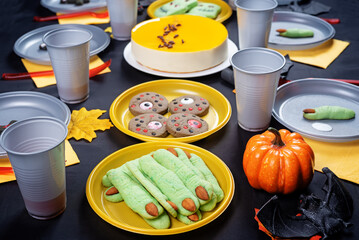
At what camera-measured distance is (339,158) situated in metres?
1.06

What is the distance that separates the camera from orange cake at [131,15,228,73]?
1427 millimetres

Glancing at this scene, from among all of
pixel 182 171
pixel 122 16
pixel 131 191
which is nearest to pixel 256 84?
pixel 182 171

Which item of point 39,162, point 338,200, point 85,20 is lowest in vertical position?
point 85,20

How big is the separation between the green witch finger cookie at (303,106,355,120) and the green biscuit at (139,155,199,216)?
533 mm

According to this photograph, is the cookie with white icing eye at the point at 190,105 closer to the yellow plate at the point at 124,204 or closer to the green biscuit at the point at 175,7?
the yellow plate at the point at 124,204

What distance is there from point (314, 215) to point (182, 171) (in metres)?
0.30

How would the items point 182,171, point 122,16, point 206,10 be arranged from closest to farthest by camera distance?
1. point 182,171
2. point 122,16
3. point 206,10

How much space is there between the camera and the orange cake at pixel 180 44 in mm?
1427

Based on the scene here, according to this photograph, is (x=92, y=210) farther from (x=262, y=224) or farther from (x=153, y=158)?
(x=262, y=224)

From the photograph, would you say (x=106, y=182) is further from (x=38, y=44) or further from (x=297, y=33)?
(x=297, y=33)

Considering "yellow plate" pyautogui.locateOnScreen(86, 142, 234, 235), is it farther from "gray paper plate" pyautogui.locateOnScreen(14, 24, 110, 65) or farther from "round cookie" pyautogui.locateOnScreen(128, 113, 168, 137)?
"gray paper plate" pyautogui.locateOnScreen(14, 24, 110, 65)

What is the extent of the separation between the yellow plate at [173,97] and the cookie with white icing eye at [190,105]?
0.11ft

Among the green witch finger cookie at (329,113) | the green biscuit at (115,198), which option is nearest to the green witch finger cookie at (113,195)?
the green biscuit at (115,198)

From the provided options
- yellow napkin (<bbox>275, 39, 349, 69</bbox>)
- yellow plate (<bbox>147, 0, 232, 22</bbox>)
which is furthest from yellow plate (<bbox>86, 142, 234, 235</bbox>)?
yellow plate (<bbox>147, 0, 232, 22</bbox>)
